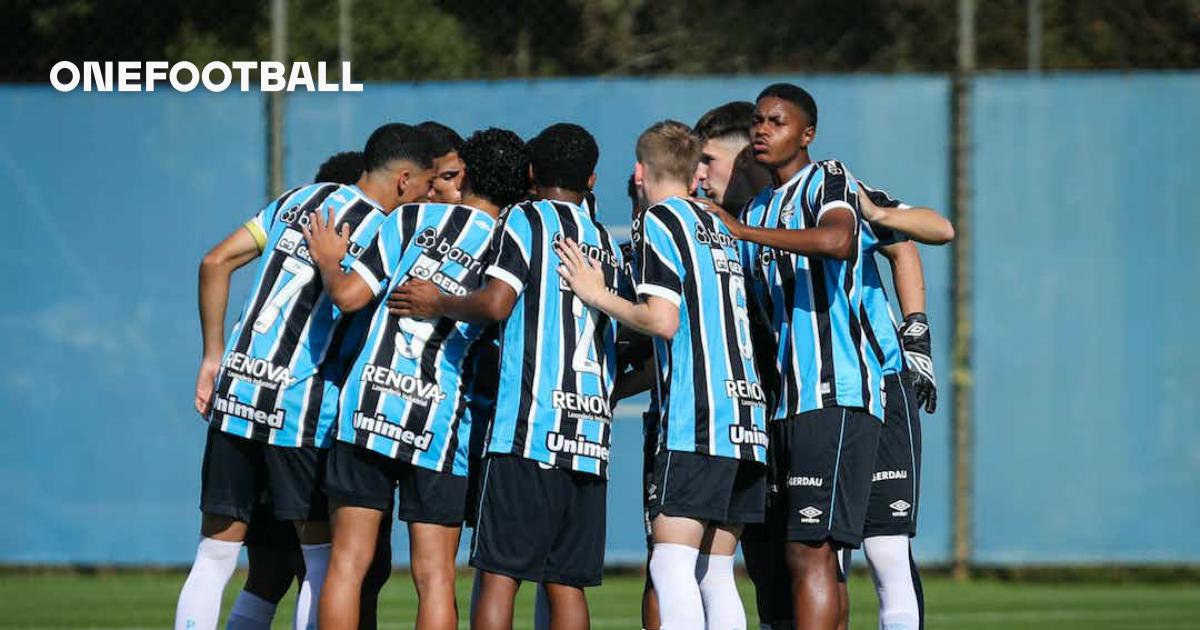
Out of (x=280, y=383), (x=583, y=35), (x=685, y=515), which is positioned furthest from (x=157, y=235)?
(x=685, y=515)

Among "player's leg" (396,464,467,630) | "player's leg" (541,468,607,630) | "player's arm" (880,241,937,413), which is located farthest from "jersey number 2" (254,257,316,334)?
"player's arm" (880,241,937,413)

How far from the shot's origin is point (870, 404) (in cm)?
653

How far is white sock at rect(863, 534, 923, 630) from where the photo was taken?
6594 millimetres

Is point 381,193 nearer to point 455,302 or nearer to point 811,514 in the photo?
point 455,302

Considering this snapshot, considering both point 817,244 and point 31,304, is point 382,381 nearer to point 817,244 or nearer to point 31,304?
point 817,244

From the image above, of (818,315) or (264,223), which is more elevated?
(264,223)

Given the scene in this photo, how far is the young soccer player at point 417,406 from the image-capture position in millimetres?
6434

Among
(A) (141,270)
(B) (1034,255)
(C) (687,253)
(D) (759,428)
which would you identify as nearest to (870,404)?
(D) (759,428)

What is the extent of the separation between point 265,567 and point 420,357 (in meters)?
1.37

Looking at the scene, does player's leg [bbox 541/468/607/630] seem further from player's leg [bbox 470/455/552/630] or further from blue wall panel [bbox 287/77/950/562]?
blue wall panel [bbox 287/77/950/562]

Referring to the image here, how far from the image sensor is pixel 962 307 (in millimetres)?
11180

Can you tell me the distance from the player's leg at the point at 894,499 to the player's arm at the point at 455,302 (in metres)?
1.58

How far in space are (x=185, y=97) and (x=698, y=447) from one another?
629cm

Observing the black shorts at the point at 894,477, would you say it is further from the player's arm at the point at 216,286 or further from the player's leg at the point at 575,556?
the player's arm at the point at 216,286
